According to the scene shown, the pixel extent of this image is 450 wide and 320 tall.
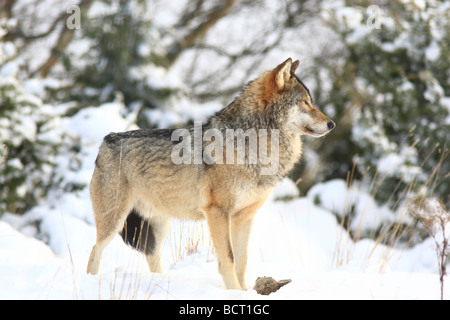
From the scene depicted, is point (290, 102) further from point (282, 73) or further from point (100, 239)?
point (100, 239)

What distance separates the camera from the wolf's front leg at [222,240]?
415cm

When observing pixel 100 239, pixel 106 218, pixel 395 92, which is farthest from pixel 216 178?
pixel 395 92

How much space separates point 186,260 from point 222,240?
1.08 meters

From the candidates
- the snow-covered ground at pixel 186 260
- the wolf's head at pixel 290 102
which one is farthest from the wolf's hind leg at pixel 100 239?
the wolf's head at pixel 290 102

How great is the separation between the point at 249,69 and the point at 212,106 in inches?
210

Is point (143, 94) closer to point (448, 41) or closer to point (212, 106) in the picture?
point (212, 106)

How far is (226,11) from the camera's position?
15.8 meters

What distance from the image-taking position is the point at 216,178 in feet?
14.0

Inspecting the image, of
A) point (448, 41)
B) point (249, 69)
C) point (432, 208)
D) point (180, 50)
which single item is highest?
point (432, 208)

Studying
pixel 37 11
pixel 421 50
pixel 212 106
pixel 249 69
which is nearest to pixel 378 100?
pixel 421 50

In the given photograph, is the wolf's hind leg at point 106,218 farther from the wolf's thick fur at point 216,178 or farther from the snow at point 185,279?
the snow at point 185,279

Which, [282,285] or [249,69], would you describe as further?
[249,69]
